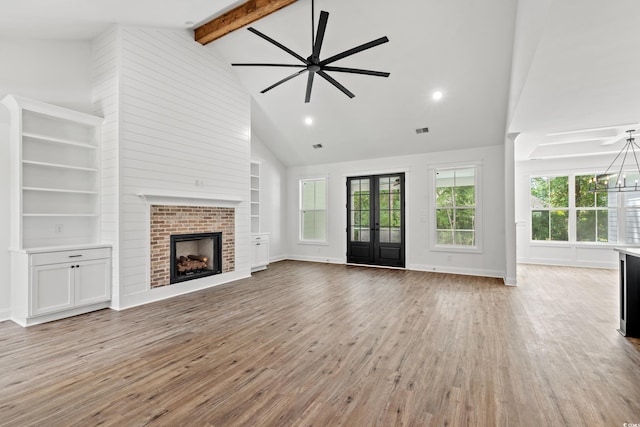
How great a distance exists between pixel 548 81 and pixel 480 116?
2583 mm

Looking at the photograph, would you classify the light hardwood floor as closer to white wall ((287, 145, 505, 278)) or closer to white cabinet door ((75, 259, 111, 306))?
white cabinet door ((75, 259, 111, 306))

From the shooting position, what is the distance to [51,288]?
3.67 m

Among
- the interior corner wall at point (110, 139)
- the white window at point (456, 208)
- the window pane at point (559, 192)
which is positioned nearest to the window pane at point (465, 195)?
the white window at point (456, 208)

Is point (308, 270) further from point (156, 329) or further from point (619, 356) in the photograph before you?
point (619, 356)

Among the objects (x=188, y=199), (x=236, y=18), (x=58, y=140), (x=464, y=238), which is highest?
(x=236, y=18)

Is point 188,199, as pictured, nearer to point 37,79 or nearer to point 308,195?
point 37,79

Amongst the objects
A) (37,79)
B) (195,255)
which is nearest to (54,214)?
(37,79)

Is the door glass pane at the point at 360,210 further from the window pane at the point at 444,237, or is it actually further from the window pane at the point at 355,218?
the window pane at the point at 444,237

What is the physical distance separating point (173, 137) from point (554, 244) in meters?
9.11

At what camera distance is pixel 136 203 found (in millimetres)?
4402

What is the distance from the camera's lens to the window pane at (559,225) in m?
7.88

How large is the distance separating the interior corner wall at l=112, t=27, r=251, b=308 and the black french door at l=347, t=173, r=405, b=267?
294cm

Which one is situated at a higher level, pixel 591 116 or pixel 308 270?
pixel 591 116

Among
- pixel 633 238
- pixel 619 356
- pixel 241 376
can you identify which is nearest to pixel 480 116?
pixel 619 356
